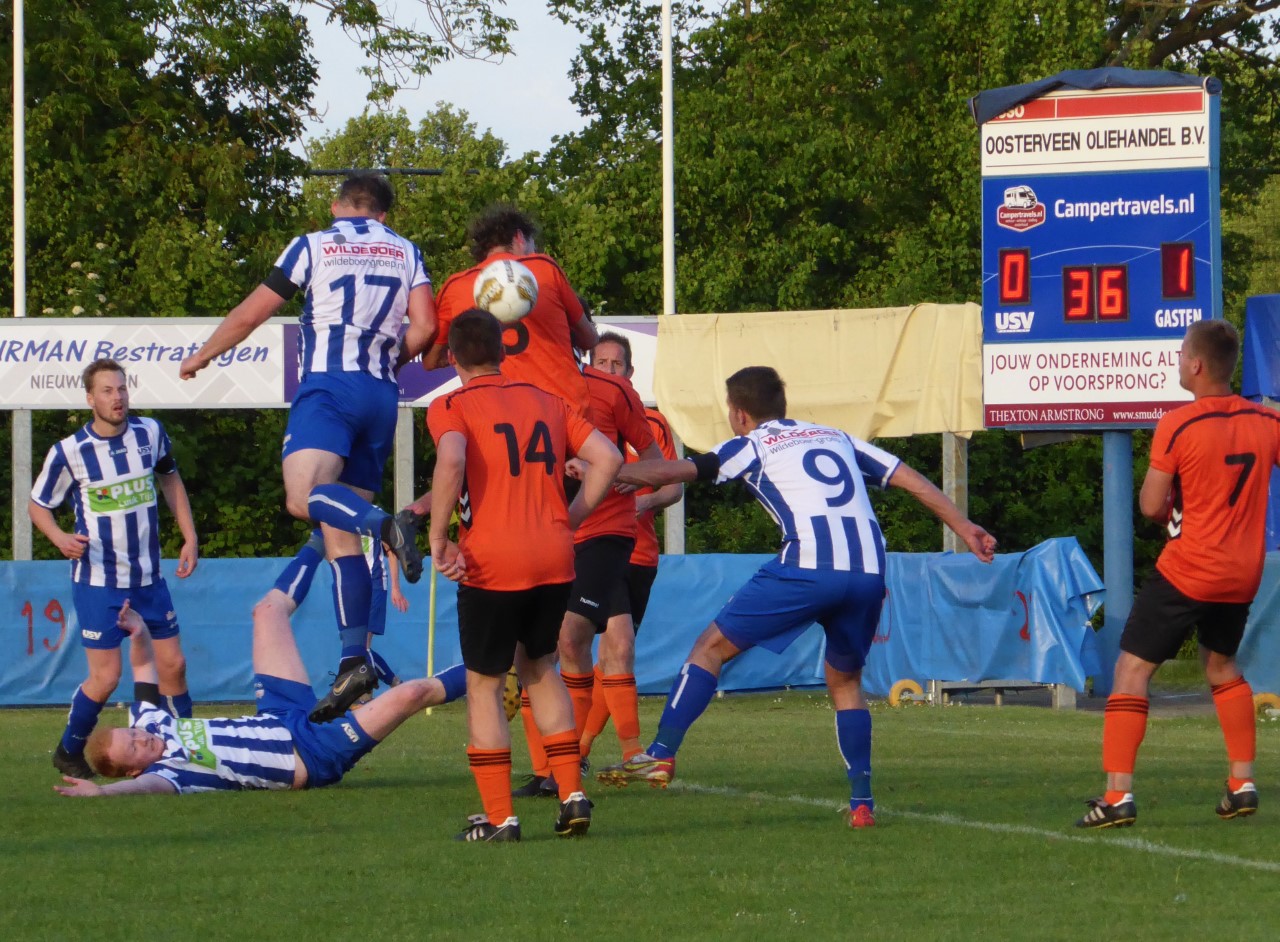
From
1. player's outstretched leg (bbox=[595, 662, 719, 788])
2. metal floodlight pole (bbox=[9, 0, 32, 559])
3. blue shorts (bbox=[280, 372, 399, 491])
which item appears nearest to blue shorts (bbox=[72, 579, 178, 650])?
blue shorts (bbox=[280, 372, 399, 491])

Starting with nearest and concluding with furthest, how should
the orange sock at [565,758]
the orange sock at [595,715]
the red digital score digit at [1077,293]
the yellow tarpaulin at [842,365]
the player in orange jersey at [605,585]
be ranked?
the orange sock at [565,758] < the player in orange jersey at [605,585] < the orange sock at [595,715] < the red digital score digit at [1077,293] < the yellow tarpaulin at [842,365]

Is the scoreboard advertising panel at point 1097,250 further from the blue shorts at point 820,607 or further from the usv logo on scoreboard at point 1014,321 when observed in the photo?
the blue shorts at point 820,607

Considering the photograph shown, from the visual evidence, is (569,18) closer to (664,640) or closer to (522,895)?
(664,640)

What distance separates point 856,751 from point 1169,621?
1.31 metres

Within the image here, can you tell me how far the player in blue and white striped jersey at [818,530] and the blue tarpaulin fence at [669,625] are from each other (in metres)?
9.49

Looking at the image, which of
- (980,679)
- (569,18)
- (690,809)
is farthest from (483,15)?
(690,809)

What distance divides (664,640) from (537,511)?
11940 millimetres

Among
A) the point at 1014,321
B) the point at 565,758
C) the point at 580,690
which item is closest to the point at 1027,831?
the point at 565,758

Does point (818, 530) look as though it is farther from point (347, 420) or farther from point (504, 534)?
point (347, 420)

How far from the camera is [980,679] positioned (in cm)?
1697

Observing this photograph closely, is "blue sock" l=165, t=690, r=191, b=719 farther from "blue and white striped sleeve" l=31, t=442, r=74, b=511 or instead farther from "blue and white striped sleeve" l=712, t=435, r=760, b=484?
"blue and white striped sleeve" l=712, t=435, r=760, b=484

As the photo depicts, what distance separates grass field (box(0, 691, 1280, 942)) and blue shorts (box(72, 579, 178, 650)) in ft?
2.56

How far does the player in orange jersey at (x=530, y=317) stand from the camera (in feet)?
26.3

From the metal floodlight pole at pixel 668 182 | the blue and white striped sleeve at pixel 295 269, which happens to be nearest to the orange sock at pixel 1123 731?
the blue and white striped sleeve at pixel 295 269
